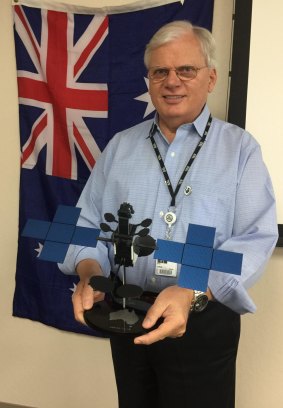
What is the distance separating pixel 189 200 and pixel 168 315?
36 centimetres

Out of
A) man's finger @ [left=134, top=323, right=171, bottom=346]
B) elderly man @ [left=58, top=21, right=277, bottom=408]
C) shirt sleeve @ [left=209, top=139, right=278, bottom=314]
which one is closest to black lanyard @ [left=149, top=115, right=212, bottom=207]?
elderly man @ [left=58, top=21, right=277, bottom=408]

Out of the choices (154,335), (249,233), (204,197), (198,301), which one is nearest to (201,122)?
(204,197)

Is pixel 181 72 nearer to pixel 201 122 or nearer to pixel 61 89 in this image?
pixel 201 122

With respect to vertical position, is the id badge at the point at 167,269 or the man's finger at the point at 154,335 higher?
the id badge at the point at 167,269

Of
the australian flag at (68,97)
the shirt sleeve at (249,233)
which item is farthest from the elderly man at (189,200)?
the australian flag at (68,97)

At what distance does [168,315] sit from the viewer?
2.40 ft

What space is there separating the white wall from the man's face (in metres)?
0.37

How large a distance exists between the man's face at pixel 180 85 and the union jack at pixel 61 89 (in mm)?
577

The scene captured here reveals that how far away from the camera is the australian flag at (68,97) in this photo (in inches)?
59.1

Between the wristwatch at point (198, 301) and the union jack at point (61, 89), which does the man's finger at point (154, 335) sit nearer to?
the wristwatch at point (198, 301)

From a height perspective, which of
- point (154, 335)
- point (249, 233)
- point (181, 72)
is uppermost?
point (181, 72)

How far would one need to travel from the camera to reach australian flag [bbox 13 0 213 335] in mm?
1500

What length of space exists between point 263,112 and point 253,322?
2.72ft

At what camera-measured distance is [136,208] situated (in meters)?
1.07
